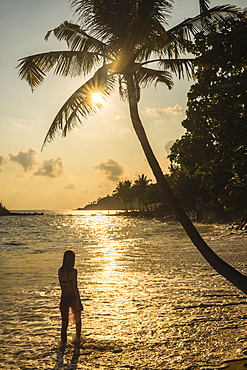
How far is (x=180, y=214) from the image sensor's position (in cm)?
657

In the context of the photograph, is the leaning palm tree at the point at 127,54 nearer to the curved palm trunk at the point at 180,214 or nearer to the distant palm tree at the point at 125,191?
the curved palm trunk at the point at 180,214

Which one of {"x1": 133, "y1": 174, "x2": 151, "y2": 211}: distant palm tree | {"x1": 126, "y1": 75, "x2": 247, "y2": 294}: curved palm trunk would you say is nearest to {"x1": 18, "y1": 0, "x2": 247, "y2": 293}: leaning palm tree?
{"x1": 126, "y1": 75, "x2": 247, "y2": 294}: curved palm trunk

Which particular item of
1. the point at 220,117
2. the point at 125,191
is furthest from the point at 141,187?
the point at 220,117

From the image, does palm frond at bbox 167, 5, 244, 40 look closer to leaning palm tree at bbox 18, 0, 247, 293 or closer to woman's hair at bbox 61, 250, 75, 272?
leaning palm tree at bbox 18, 0, 247, 293

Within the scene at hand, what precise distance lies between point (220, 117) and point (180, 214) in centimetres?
540

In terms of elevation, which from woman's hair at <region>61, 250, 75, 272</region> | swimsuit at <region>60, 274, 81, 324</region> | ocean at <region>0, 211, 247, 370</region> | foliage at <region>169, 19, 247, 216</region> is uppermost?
foliage at <region>169, 19, 247, 216</region>

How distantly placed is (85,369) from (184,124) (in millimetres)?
9062

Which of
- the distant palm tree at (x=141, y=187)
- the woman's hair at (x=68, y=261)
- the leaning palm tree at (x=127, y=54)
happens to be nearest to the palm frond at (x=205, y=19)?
the leaning palm tree at (x=127, y=54)

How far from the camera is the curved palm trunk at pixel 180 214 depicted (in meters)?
6.32

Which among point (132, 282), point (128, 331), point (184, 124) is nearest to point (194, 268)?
point (132, 282)

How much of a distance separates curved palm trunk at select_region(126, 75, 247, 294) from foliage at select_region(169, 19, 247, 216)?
9.60 ft

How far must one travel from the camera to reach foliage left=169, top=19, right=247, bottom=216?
391 inches

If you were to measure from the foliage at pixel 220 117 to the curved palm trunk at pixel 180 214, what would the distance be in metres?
2.93

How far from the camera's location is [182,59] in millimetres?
8297
